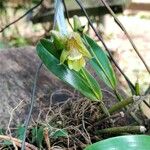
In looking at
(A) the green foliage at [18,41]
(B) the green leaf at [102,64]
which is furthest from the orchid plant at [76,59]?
(A) the green foliage at [18,41]

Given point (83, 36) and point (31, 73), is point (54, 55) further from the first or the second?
point (31, 73)

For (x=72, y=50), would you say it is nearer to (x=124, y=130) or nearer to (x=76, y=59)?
(x=76, y=59)

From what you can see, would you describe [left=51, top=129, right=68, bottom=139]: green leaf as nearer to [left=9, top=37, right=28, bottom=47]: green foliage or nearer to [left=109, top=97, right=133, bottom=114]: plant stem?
[left=109, top=97, right=133, bottom=114]: plant stem

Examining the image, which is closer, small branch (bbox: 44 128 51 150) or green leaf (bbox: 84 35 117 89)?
small branch (bbox: 44 128 51 150)

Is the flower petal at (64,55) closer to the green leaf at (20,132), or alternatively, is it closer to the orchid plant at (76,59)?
the orchid plant at (76,59)

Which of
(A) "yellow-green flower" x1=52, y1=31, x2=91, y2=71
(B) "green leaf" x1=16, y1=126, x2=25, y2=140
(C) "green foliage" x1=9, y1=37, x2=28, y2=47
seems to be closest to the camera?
(A) "yellow-green flower" x1=52, y1=31, x2=91, y2=71

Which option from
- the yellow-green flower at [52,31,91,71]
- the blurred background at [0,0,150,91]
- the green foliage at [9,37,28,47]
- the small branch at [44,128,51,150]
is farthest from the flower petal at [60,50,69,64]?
the green foliage at [9,37,28,47]

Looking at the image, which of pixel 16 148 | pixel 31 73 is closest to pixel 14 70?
pixel 31 73

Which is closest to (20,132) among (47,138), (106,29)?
(47,138)
